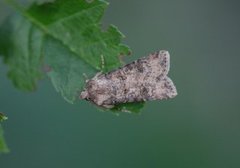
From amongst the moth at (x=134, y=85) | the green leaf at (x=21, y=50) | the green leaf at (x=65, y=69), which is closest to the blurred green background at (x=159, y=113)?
the moth at (x=134, y=85)

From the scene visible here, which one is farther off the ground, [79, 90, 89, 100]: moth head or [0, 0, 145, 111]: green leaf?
[0, 0, 145, 111]: green leaf

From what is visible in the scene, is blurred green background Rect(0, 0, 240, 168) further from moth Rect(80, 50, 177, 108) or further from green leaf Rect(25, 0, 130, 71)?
green leaf Rect(25, 0, 130, 71)

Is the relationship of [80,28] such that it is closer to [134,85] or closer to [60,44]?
[60,44]

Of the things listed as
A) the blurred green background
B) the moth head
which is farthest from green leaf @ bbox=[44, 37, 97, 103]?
the blurred green background

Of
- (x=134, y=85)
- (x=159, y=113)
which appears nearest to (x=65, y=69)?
(x=134, y=85)

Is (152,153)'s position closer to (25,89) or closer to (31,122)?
(31,122)
